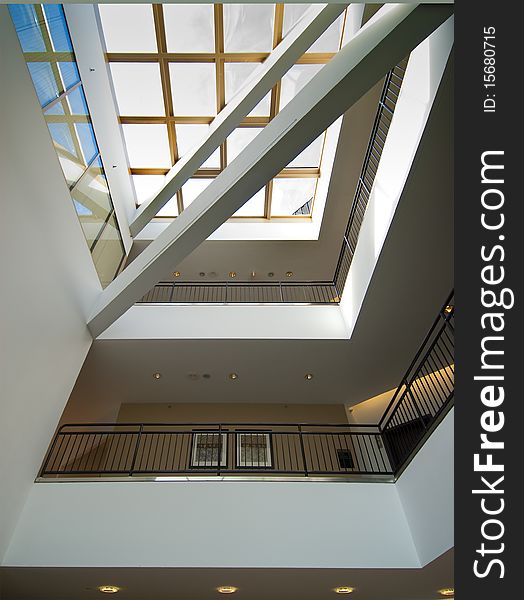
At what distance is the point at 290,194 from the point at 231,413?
804 cm

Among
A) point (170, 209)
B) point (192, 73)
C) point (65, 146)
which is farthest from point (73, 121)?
point (170, 209)

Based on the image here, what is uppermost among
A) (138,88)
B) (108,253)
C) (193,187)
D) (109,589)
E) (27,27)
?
(193,187)

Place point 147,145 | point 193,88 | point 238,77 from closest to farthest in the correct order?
point 238,77
point 193,88
point 147,145

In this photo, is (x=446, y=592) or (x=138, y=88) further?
(x=138, y=88)

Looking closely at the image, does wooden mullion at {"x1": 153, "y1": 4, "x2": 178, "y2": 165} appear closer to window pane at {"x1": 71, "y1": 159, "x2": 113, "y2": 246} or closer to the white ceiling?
Answer: window pane at {"x1": 71, "y1": 159, "x2": 113, "y2": 246}

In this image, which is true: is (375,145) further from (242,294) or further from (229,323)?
(242,294)

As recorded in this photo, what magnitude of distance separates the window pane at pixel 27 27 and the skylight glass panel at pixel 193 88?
4958 millimetres

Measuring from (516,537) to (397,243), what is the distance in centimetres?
615

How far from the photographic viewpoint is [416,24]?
16.0 ft

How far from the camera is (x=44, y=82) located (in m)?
7.64

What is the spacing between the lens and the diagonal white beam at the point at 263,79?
948 centimetres

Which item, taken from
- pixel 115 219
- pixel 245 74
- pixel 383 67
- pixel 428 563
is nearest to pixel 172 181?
pixel 115 219

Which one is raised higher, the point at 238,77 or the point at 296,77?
the point at 296,77

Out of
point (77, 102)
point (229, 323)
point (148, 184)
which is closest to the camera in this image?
point (77, 102)
